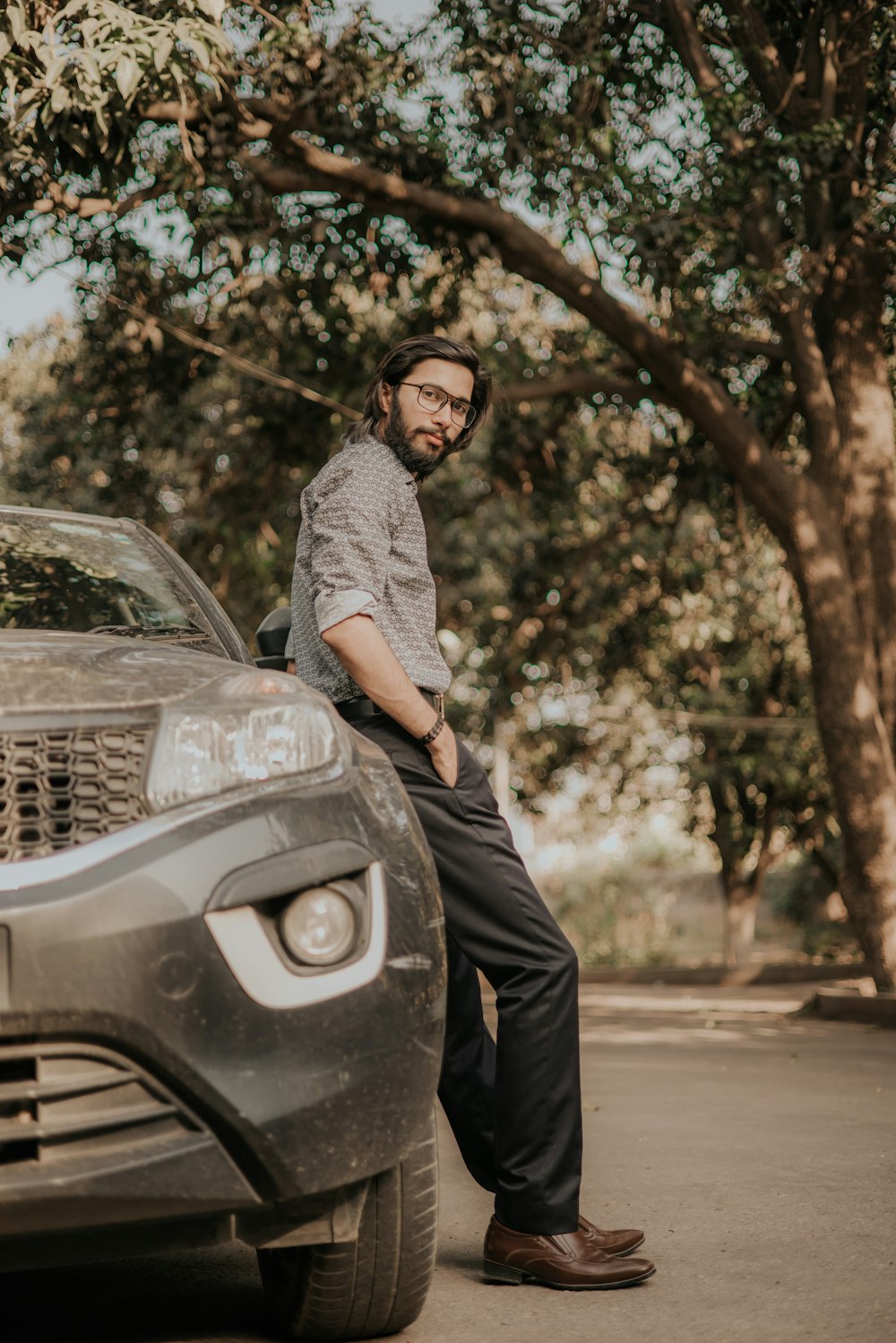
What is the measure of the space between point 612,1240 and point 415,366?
1897 millimetres

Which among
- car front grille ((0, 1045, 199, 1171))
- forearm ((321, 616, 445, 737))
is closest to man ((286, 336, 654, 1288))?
forearm ((321, 616, 445, 737))

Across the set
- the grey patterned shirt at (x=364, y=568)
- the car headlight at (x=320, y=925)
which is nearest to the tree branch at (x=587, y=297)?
the grey patterned shirt at (x=364, y=568)

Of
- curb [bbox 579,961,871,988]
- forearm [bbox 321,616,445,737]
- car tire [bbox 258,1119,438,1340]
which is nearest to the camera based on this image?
car tire [bbox 258,1119,438,1340]

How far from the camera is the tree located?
9.16 m

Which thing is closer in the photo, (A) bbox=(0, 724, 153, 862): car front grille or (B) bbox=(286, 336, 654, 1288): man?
(A) bbox=(0, 724, 153, 862): car front grille

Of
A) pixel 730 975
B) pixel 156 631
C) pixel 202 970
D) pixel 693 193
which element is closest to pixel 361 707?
pixel 156 631

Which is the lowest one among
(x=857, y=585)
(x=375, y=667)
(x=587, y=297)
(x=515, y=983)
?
(x=515, y=983)

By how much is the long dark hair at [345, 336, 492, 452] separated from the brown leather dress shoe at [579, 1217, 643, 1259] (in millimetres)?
1697

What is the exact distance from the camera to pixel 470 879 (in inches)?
126

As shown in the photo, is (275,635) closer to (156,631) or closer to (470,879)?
(156,631)

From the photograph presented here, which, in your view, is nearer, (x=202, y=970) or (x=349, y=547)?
(x=202, y=970)

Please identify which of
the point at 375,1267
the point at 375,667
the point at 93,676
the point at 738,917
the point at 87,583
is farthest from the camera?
the point at 738,917

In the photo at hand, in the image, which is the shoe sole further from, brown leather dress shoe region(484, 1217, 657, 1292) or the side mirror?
the side mirror

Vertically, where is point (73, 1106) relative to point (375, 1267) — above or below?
above
